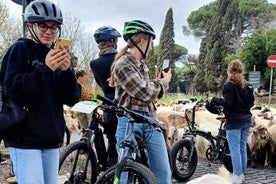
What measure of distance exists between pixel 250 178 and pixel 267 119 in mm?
2549

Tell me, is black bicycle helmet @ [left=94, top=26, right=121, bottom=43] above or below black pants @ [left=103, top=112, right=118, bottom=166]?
above

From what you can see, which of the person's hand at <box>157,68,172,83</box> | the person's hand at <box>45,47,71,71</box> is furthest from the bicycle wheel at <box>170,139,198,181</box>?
the person's hand at <box>45,47,71,71</box>

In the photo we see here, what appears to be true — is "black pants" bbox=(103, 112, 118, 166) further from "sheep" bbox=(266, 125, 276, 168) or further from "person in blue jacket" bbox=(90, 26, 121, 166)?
"sheep" bbox=(266, 125, 276, 168)

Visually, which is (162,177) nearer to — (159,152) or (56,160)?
(159,152)

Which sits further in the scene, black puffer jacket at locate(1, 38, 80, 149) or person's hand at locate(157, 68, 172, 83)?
person's hand at locate(157, 68, 172, 83)

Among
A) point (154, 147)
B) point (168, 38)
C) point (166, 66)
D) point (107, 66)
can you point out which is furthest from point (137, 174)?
point (168, 38)

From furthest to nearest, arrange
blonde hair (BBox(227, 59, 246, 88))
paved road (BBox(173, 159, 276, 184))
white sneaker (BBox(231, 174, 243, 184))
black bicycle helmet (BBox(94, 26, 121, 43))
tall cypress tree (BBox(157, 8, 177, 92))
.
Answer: tall cypress tree (BBox(157, 8, 177, 92)), paved road (BBox(173, 159, 276, 184)), white sneaker (BBox(231, 174, 243, 184)), blonde hair (BBox(227, 59, 246, 88)), black bicycle helmet (BBox(94, 26, 121, 43))

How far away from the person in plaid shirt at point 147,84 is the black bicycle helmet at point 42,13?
72 cm

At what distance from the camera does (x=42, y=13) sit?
108 inches

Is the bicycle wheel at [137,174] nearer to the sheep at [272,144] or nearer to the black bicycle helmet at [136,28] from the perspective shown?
the black bicycle helmet at [136,28]

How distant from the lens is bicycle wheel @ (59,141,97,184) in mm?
4680

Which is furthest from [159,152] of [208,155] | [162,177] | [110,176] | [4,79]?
[208,155]

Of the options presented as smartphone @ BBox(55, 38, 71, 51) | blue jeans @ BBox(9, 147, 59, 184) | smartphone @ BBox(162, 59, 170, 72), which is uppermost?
smartphone @ BBox(55, 38, 71, 51)

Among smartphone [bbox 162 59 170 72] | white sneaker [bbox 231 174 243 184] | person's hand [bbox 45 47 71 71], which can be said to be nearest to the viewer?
person's hand [bbox 45 47 71 71]
